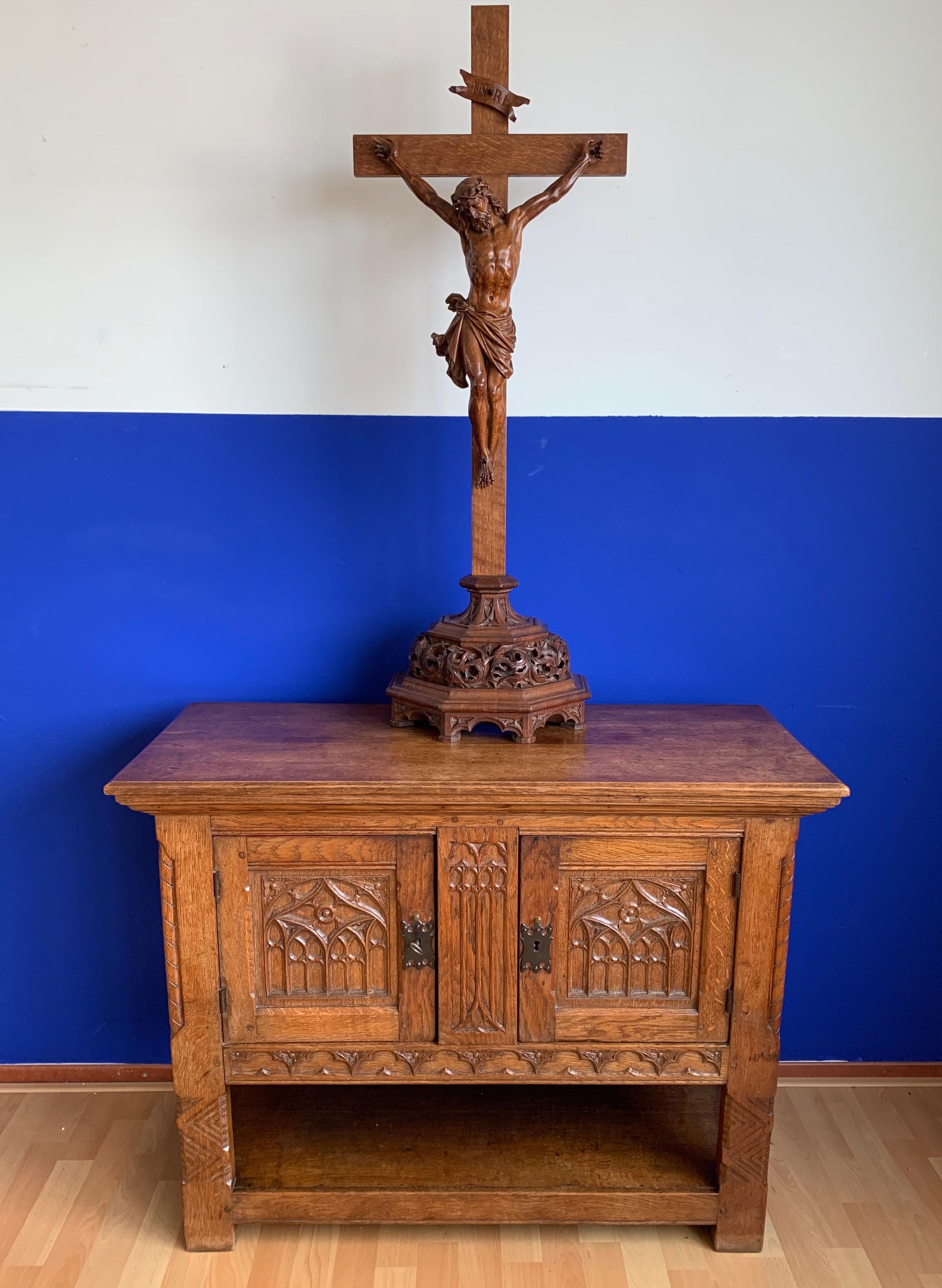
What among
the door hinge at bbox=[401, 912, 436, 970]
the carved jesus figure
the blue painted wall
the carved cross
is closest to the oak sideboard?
the door hinge at bbox=[401, 912, 436, 970]

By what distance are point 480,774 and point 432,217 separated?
111 centimetres

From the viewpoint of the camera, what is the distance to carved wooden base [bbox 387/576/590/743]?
1.90 meters

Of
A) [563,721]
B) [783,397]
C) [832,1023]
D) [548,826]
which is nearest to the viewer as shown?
[548,826]

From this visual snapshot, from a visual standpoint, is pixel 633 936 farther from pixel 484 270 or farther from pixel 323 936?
pixel 484 270

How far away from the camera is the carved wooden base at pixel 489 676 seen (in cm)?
190

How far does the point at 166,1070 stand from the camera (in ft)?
7.85

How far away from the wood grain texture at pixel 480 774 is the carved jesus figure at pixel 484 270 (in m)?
0.62

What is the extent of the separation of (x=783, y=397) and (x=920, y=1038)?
1.47 m

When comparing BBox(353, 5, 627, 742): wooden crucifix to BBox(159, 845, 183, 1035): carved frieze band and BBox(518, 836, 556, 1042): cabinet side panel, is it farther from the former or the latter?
BBox(159, 845, 183, 1035): carved frieze band

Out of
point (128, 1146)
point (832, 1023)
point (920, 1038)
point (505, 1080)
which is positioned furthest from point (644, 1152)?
point (128, 1146)

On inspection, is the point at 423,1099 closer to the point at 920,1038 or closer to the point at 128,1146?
the point at 128,1146

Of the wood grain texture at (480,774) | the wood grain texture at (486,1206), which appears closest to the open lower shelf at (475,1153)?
the wood grain texture at (486,1206)

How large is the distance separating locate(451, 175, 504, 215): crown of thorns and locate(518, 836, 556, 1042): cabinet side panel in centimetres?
108

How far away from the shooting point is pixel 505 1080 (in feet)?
6.08
